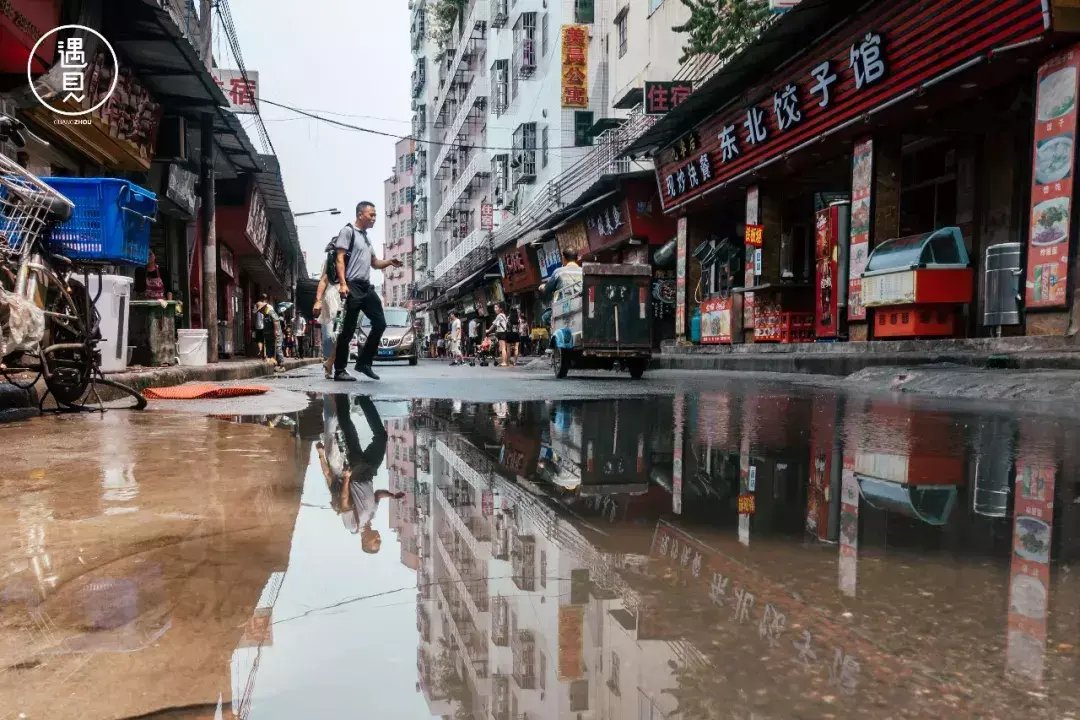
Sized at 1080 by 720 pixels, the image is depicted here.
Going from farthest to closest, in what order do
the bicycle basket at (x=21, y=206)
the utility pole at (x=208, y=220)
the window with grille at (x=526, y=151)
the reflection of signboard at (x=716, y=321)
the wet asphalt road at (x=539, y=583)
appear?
1. the window with grille at (x=526, y=151)
2. the reflection of signboard at (x=716, y=321)
3. the utility pole at (x=208, y=220)
4. the bicycle basket at (x=21, y=206)
5. the wet asphalt road at (x=539, y=583)

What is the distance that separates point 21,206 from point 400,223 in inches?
3176

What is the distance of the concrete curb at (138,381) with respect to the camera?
5.18m

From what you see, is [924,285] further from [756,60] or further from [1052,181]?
[756,60]

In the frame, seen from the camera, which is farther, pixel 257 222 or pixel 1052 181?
pixel 257 222

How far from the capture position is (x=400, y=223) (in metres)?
83.0

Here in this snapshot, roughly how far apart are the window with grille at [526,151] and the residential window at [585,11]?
4.71m

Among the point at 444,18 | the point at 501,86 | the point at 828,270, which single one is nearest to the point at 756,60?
the point at 828,270

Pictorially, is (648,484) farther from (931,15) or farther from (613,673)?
(931,15)

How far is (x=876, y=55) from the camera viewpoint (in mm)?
11180

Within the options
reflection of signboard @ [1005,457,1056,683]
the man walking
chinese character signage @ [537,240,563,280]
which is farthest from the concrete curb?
chinese character signage @ [537,240,563,280]

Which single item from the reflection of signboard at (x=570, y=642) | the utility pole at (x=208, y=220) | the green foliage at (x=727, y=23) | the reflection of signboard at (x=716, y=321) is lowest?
the reflection of signboard at (x=570, y=642)

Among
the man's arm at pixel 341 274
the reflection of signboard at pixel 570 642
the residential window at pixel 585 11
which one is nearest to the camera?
the reflection of signboard at pixel 570 642

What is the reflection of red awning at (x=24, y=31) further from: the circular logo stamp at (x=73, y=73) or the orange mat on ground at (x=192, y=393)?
the orange mat on ground at (x=192, y=393)

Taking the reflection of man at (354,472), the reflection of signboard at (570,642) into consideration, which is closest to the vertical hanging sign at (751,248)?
the reflection of man at (354,472)
